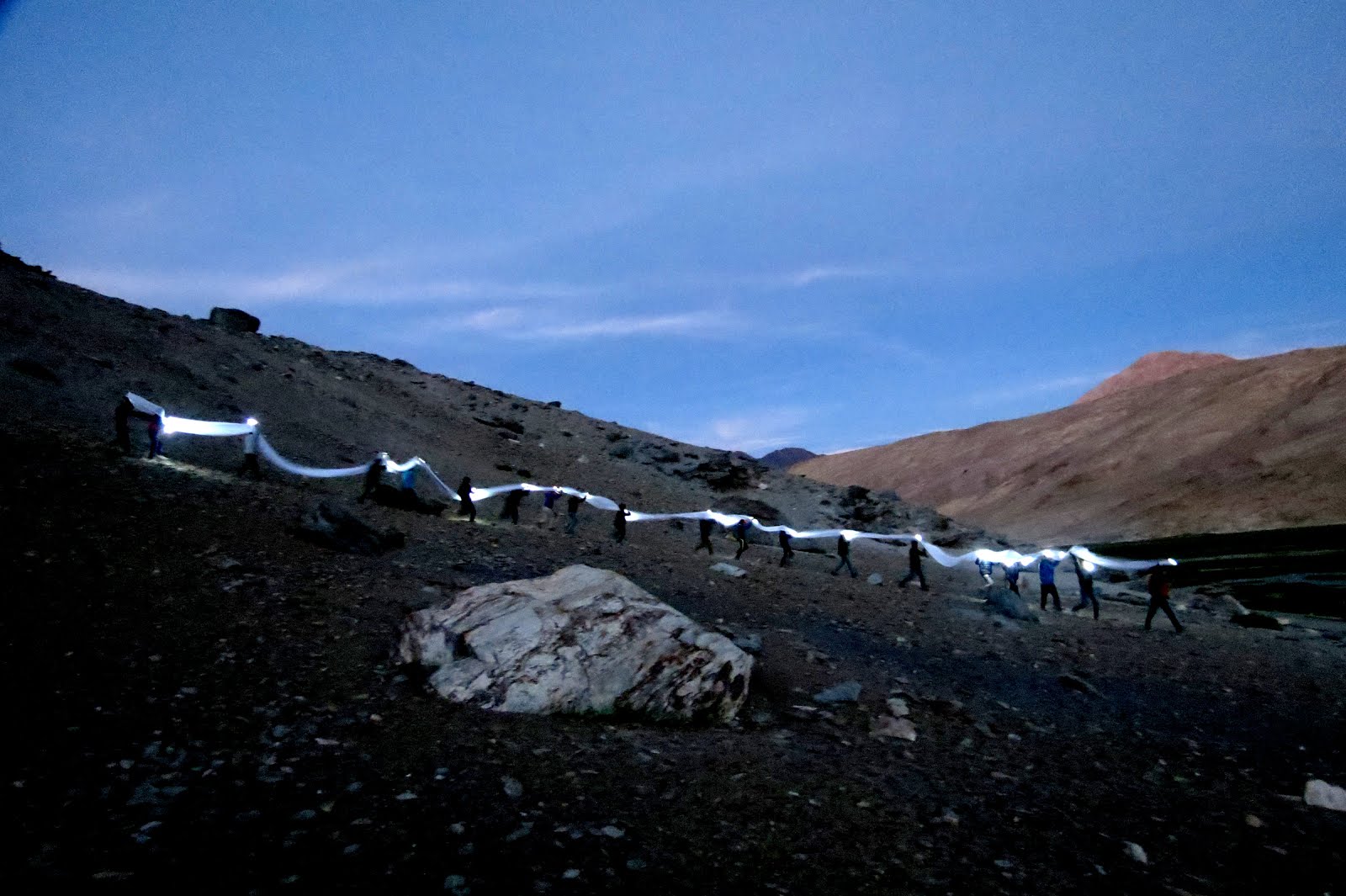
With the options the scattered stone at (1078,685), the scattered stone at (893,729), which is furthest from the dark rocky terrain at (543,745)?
the scattered stone at (893,729)

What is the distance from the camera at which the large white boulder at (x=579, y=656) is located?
6.74 m

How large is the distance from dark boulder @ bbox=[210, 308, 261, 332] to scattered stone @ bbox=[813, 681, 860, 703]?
120ft

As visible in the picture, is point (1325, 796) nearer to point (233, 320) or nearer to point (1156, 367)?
point (233, 320)

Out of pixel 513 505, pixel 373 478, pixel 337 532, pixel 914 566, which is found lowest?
pixel 914 566

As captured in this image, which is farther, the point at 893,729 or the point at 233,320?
the point at 233,320

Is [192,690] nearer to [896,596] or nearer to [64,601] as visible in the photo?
[64,601]

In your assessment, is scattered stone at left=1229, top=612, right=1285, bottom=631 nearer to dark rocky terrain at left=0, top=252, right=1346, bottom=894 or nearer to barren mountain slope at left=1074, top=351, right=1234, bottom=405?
dark rocky terrain at left=0, top=252, right=1346, bottom=894

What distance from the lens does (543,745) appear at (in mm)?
6012

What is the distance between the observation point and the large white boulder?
674cm

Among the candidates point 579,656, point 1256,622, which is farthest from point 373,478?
point 1256,622

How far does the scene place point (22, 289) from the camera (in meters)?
26.3

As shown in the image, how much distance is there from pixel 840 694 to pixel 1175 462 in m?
87.5

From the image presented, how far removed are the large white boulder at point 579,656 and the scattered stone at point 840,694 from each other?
111 cm

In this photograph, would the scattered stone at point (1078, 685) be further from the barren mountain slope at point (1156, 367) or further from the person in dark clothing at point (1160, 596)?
the barren mountain slope at point (1156, 367)
